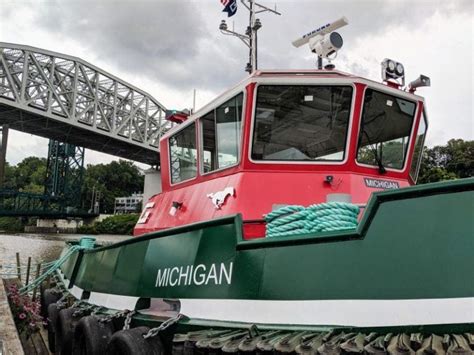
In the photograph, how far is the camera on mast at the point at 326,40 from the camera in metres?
5.08

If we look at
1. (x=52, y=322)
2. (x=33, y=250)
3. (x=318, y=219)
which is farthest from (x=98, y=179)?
(x=318, y=219)

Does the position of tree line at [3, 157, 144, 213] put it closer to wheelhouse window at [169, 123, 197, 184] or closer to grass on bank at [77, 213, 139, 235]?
grass on bank at [77, 213, 139, 235]

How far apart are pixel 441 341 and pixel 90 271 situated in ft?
16.8

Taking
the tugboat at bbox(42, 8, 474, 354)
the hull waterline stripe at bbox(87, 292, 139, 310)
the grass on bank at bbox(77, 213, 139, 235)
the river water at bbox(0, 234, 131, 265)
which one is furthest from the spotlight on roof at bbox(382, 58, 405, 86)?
the grass on bank at bbox(77, 213, 139, 235)

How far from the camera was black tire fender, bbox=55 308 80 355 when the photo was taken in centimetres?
582

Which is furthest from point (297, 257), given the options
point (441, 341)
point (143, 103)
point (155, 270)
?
point (143, 103)

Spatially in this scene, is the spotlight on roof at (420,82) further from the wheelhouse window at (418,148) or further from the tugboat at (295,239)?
the wheelhouse window at (418,148)

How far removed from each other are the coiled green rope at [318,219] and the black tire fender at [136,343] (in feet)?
4.68

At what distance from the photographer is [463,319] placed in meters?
2.21

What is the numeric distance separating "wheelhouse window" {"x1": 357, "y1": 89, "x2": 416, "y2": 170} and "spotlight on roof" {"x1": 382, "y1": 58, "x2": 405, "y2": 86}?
0.83 ft

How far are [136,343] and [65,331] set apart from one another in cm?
271

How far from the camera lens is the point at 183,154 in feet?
19.0

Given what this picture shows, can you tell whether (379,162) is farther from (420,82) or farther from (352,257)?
(352,257)

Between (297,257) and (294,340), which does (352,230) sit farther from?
(294,340)
